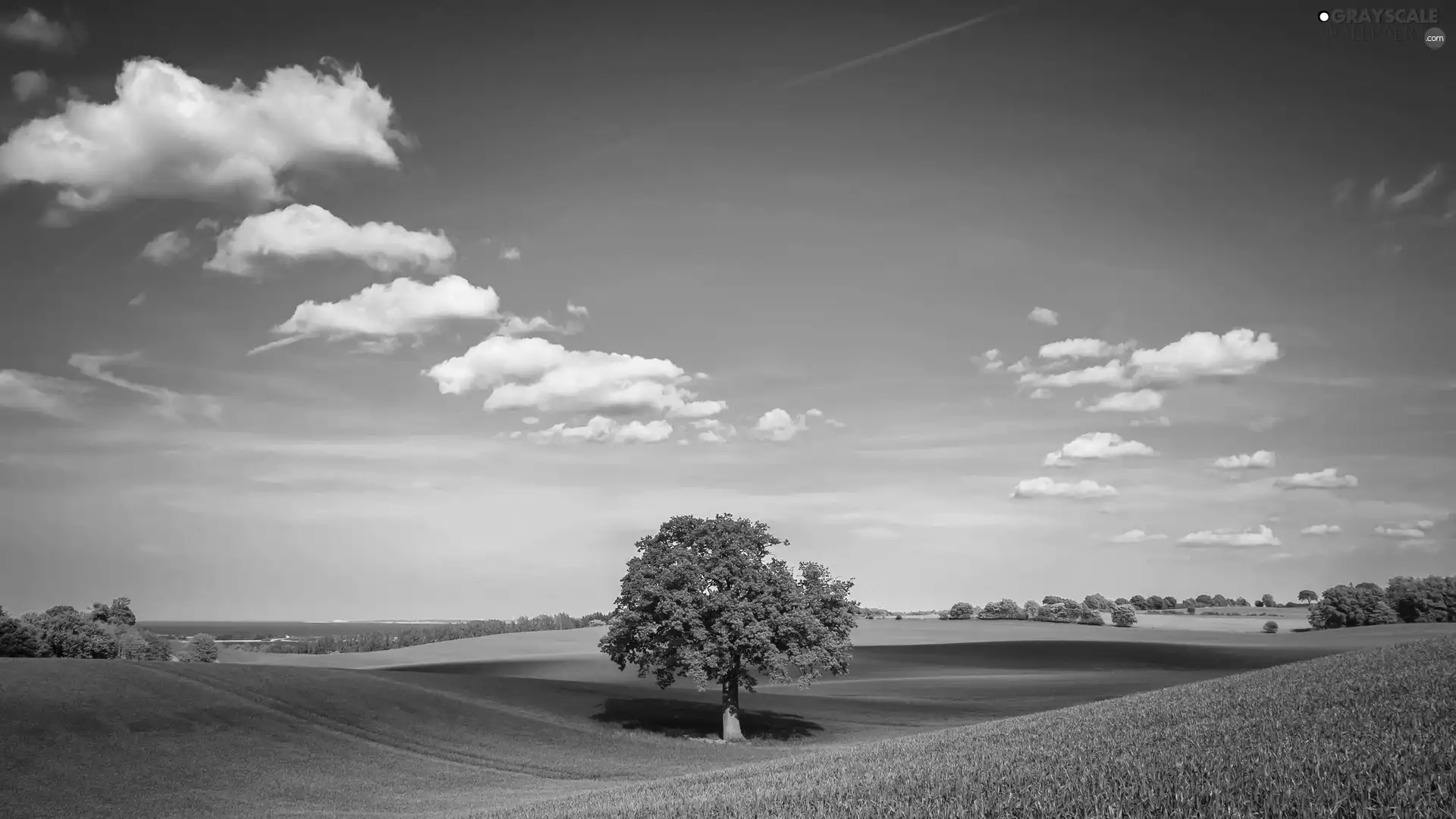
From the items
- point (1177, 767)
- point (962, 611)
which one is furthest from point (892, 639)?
point (1177, 767)

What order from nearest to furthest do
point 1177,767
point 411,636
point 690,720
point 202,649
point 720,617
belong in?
1. point 1177,767
2. point 720,617
3. point 690,720
4. point 202,649
5. point 411,636

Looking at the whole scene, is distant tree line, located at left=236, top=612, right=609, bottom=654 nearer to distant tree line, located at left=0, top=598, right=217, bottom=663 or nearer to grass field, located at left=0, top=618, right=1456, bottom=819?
distant tree line, located at left=0, top=598, right=217, bottom=663

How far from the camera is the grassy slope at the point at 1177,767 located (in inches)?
292

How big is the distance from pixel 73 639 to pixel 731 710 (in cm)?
6889

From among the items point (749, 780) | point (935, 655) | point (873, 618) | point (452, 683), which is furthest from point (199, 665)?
point (873, 618)

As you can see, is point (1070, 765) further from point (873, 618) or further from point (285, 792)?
point (873, 618)

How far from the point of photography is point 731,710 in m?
50.1

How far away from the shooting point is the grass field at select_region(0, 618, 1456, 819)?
2767 cm

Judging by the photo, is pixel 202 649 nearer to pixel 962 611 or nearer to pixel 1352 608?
pixel 962 611

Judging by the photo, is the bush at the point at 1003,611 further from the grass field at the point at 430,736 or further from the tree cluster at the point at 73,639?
the tree cluster at the point at 73,639

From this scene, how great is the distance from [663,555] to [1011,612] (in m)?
143

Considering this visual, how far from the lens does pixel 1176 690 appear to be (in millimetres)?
20625

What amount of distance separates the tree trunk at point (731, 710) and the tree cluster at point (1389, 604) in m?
115

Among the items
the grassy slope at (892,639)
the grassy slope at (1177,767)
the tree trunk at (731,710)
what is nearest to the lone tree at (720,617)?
the tree trunk at (731,710)
